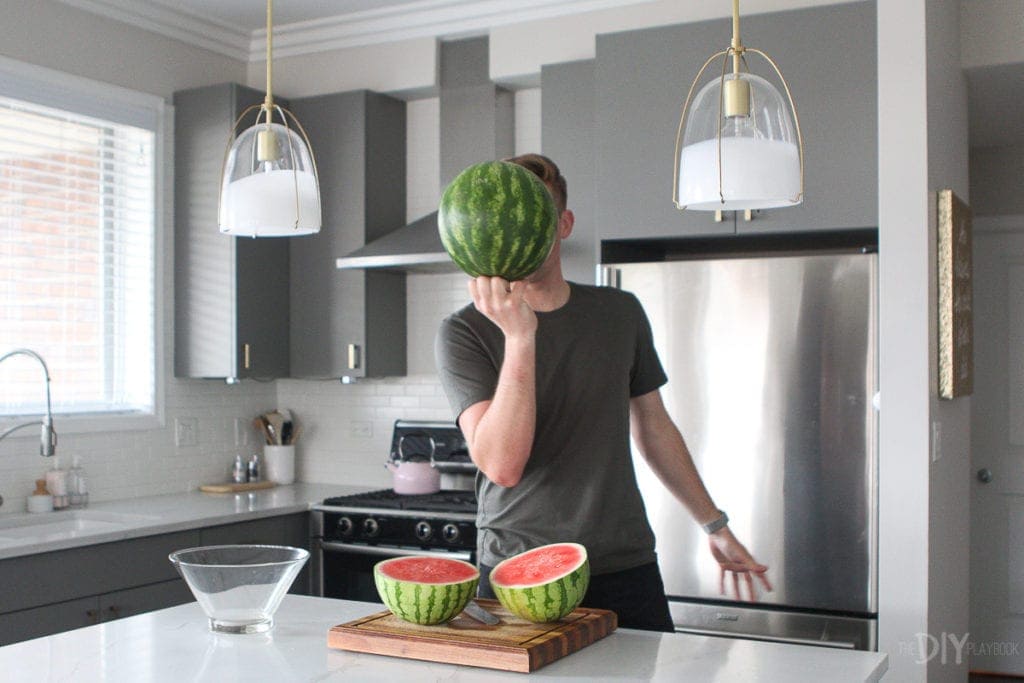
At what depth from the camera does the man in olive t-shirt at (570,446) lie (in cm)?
215

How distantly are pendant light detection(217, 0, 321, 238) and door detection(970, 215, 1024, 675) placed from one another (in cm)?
381

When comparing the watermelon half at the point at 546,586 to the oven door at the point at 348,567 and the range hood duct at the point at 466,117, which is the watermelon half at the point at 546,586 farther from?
the range hood duct at the point at 466,117

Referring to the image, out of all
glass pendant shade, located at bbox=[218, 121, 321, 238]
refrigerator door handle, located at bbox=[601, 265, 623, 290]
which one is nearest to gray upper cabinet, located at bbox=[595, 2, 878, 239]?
refrigerator door handle, located at bbox=[601, 265, 623, 290]

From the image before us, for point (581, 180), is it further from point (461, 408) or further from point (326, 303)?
point (461, 408)

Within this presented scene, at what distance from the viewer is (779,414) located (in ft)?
11.8

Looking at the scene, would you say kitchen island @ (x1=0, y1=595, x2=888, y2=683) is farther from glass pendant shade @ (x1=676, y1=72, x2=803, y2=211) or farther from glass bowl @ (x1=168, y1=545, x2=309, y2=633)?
glass pendant shade @ (x1=676, y1=72, x2=803, y2=211)

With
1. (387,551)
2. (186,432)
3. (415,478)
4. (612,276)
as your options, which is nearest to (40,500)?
(186,432)

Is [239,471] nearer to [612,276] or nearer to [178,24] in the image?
[178,24]

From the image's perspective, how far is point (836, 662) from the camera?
5.84ft

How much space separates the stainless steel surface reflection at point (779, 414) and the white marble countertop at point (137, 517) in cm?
152

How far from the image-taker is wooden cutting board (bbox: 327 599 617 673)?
1.71 m

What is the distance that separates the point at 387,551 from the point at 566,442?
223 centimetres

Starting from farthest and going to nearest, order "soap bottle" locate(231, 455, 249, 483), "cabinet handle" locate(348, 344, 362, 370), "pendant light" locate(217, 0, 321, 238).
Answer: "soap bottle" locate(231, 455, 249, 483)
"cabinet handle" locate(348, 344, 362, 370)
"pendant light" locate(217, 0, 321, 238)

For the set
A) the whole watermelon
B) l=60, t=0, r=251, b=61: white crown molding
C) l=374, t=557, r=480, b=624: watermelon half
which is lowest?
l=374, t=557, r=480, b=624: watermelon half
